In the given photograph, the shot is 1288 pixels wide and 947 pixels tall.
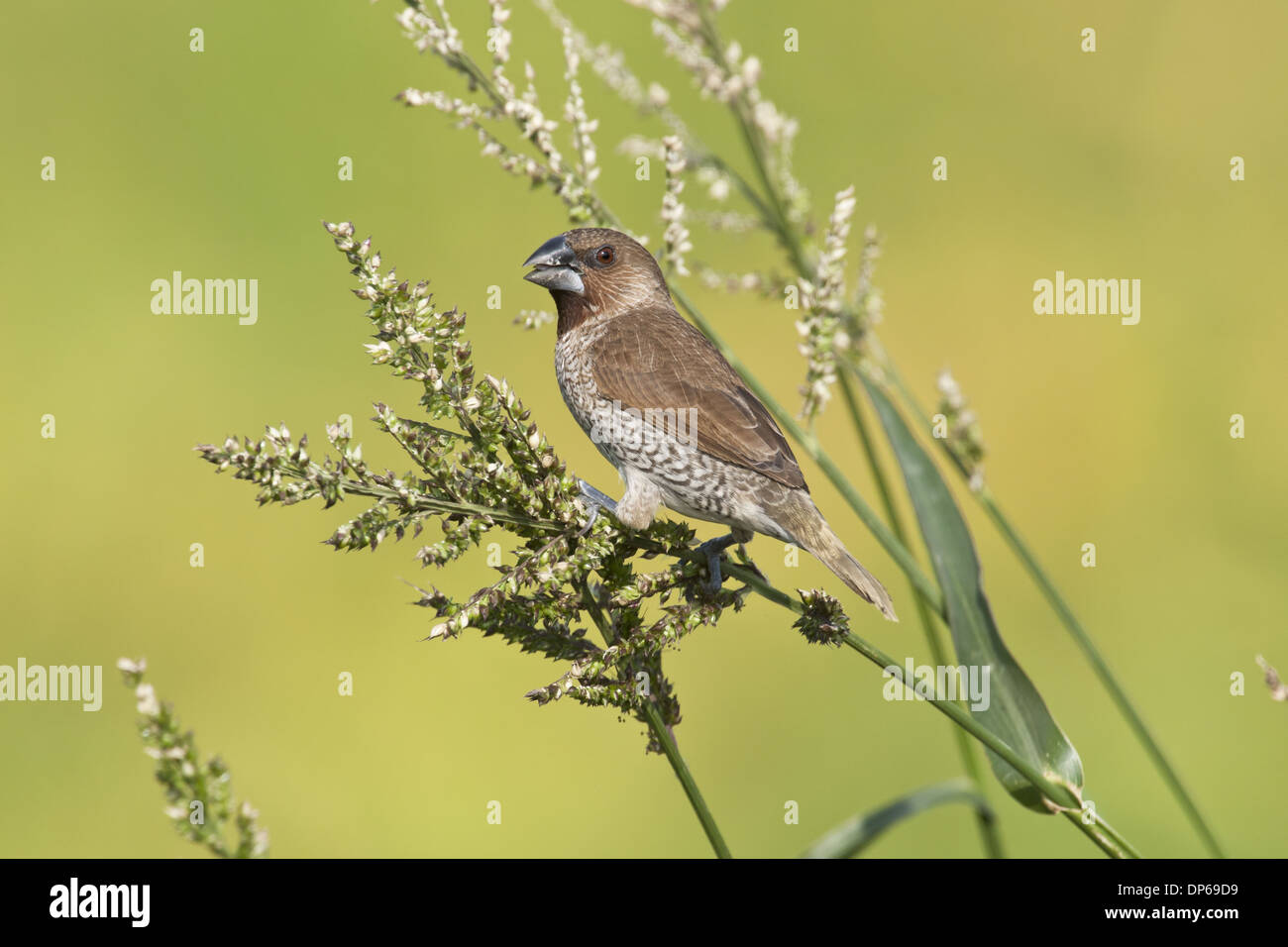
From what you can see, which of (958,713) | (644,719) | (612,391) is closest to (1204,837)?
(958,713)

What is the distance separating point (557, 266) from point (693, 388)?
517 millimetres

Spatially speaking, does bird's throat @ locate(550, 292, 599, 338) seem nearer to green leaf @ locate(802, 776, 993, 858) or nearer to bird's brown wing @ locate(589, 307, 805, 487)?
bird's brown wing @ locate(589, 307, 805, 487)

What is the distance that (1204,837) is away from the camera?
5.96 ft

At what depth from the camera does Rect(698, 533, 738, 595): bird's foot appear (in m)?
1.70

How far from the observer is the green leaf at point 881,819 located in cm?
187

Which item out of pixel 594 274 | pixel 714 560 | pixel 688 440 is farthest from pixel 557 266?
pixel 714 560

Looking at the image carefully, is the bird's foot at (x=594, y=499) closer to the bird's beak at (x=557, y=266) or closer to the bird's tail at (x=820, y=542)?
the bird's tail at (x=820, y=542)

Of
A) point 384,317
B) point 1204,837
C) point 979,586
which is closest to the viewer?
point 384,317

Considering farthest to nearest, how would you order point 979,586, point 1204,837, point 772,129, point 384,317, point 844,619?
point 772,129
point 1204,837
point 979,586
point 844,619
point 384,317

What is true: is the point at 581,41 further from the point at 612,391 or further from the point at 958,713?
the point at 958,713

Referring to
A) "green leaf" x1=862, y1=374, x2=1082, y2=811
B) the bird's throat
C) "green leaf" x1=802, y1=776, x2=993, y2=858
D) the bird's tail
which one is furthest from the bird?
"green leaf" x1=802, y1=776, x2=993, y2=858

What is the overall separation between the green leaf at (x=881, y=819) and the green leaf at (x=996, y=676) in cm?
30

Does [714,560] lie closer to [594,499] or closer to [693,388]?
[594,499]

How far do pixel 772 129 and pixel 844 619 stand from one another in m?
0.94
